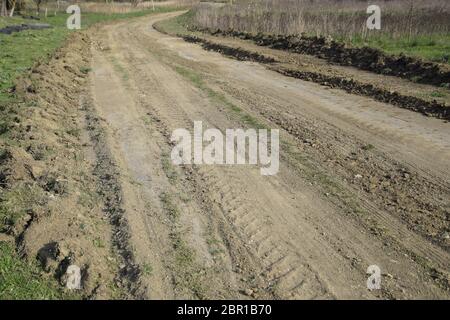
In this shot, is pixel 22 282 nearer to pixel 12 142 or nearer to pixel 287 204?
pixel 287 204

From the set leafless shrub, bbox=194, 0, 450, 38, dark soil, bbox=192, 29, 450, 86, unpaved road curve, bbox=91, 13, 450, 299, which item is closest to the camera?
unpaved road curve, bbox=91, 13, 450, 299

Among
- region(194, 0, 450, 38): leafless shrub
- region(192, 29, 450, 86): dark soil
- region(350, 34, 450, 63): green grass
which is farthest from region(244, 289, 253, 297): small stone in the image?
region(194, 0, 450, 38): leafless shrub

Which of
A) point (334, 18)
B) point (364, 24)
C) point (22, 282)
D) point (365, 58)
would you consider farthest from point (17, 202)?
point (334, 18)

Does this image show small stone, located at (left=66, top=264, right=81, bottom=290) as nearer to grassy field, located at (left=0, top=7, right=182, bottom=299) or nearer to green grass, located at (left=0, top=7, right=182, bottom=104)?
grassy field, located at (left=0, top=7, right=182, bottom=299)

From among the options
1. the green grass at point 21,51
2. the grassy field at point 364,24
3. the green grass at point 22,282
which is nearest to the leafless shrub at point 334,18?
the grassy field at point 364,24

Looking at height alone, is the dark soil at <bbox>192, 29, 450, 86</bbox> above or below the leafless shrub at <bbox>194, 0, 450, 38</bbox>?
below
